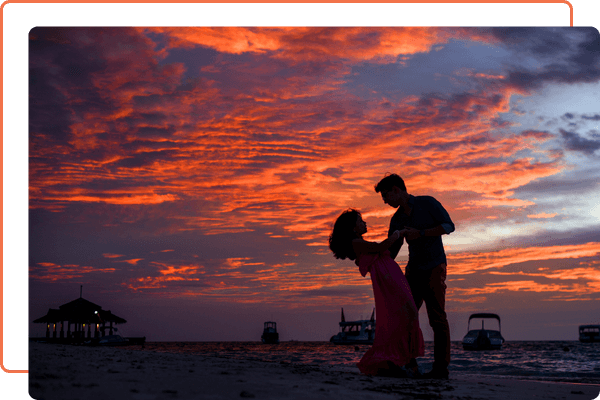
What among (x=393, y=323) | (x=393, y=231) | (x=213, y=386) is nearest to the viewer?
(x=213, y=386)

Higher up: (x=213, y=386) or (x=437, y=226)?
(x=437, y=226)

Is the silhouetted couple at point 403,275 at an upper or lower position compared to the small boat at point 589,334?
upper

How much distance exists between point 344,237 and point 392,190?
0.70m

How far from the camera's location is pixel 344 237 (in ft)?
16.3

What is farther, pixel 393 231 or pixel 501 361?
pixel 501 361

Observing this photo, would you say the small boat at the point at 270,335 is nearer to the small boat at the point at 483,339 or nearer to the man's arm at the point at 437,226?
the small boat at the point at 483,339

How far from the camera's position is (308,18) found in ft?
12.1

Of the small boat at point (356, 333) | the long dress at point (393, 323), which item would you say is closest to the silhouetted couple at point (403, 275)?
the long dress at point (393, 323)

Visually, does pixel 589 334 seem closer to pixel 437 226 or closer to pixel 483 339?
pixel 483 339

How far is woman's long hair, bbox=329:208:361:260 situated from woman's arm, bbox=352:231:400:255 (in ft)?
0.24

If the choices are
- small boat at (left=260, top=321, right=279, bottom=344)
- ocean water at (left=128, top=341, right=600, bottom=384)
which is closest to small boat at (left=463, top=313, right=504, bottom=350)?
ocean water at (left=128, top=341, right=600, bottom=384)

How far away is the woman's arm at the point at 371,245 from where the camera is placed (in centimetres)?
476

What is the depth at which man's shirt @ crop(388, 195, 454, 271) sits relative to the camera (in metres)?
4.80

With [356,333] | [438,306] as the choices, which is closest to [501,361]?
[438,306]
